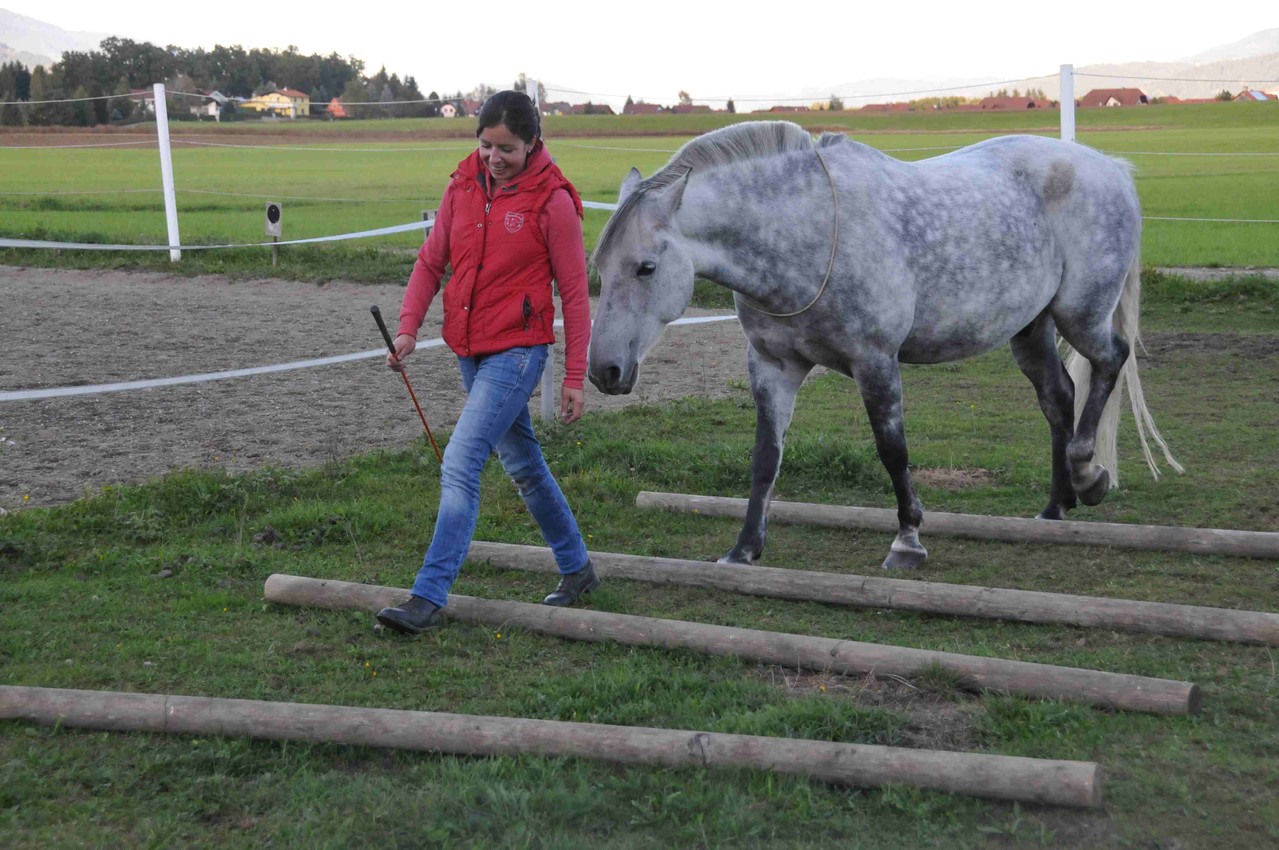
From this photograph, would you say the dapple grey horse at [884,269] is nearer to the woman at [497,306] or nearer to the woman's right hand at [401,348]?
the woman at [497,306]

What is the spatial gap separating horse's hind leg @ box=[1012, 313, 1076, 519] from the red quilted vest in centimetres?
296

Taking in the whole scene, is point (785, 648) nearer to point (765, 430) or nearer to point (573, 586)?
point (573, 586)

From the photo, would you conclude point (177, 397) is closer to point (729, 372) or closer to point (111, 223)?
point (729, 372)

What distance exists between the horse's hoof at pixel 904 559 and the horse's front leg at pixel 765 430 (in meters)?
0.59

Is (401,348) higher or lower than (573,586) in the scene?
higher

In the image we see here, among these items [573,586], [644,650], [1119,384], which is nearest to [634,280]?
[573,586]

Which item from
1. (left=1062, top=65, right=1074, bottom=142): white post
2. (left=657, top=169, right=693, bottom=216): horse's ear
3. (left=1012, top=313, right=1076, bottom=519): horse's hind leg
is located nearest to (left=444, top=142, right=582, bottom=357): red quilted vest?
(left=657, top=169, right=693, bottom=216): horse's ear

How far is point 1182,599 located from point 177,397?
23.6 feet

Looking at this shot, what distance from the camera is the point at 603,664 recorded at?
4410 mm

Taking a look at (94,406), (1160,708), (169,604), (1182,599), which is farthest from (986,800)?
(94,406)

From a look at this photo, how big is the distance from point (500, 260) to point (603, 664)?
155 centimetres

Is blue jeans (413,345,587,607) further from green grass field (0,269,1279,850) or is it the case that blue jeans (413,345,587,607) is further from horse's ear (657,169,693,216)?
horse's ear (657,169,693,216)

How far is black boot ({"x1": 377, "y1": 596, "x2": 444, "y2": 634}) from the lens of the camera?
462cm

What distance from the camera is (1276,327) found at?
12.0m
